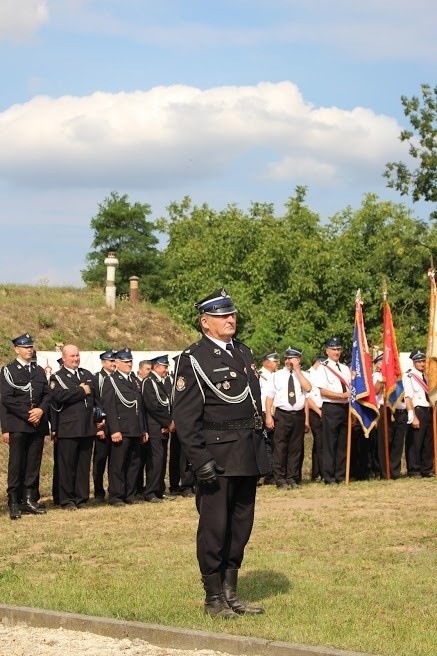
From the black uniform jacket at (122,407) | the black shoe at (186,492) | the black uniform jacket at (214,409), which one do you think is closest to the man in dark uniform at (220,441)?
the black uniform jacket at (214,409)

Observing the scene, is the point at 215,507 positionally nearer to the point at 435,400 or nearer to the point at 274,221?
the point at 435,400

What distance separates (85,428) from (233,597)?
7830mm

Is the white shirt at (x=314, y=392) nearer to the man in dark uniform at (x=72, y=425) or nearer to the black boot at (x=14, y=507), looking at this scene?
the man in dark uniform at (x=72, y=425)

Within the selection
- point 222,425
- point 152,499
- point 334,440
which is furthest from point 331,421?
point 222,425

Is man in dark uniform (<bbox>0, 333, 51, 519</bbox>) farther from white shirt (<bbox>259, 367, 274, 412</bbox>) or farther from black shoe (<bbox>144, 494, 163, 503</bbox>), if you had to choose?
white shirt (<bbox>259, 367, 274, 412</bbox>)

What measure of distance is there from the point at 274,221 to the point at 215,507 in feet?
192

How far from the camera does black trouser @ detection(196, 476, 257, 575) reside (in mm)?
8328

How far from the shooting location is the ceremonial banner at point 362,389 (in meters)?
18.1

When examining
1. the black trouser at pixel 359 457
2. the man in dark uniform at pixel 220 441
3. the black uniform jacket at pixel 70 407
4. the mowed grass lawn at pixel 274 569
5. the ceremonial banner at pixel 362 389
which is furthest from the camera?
the black trouser at pixel 359 457

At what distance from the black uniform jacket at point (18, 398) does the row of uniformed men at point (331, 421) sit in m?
3.69

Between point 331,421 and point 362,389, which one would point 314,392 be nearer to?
point 331,421

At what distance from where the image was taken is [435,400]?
1252 centimetres

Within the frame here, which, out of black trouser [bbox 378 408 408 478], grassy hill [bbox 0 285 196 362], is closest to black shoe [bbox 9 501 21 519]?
black trouser [bbox 378 408 408 478]

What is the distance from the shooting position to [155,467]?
16859 millimetres
